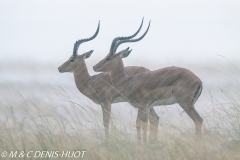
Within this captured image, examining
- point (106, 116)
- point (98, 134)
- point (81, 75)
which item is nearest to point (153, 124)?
point (106, 116)

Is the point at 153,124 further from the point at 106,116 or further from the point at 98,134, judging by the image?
the point at 98,134

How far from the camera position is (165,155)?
6.46 m

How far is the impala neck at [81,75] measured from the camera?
11547mm

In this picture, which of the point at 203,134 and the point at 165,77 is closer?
the point at 203,134

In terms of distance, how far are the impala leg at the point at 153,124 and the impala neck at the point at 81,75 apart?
77.6 inches

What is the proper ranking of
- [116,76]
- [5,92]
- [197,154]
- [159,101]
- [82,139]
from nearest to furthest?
[197,154], [82,139], [5,92], [159,101], [116,76]

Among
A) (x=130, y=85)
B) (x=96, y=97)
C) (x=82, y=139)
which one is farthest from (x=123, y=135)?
(x=96, y=97)

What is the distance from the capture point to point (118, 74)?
34.4ft

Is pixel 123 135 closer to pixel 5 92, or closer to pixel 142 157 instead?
pixel 142 157

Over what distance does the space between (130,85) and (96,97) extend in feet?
3.50

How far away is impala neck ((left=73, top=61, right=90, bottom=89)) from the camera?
1155 cm

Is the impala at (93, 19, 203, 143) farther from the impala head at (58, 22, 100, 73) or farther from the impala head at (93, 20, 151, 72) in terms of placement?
the impala head at (58, 22, 100, 73)

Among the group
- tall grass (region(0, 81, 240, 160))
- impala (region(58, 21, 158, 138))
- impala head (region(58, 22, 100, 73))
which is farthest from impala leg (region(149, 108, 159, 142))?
impala head (region(58, 22, 100, 73))

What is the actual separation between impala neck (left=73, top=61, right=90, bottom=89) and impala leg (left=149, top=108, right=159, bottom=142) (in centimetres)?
197
